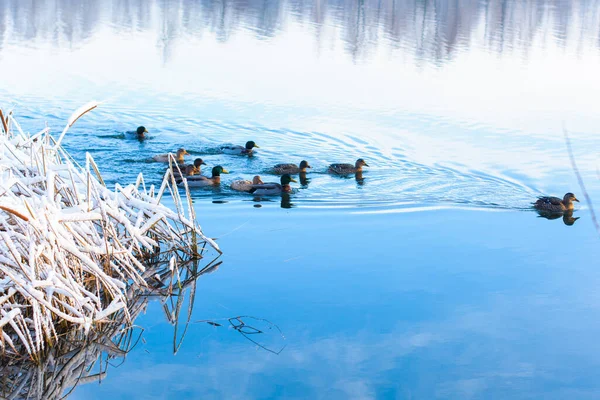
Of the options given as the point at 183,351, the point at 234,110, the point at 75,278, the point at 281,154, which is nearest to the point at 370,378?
the point at 183,351

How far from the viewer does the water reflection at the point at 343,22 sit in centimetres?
2916

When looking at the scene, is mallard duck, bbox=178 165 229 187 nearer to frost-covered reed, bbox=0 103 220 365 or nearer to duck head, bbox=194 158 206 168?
duck head, bbox=194 158 206 168

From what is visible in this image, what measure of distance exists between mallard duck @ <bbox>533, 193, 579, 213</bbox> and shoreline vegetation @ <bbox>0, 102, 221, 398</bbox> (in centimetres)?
505

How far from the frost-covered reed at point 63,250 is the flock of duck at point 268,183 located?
Result: 3.50 metres

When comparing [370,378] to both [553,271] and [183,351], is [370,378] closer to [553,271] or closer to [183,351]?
[183,351]

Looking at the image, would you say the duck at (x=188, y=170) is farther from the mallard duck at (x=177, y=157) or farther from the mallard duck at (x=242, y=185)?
the mallard duck at (x=242, y=185)

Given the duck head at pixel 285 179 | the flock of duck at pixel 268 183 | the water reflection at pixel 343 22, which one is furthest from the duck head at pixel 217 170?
the water reflection at pixel 343 22

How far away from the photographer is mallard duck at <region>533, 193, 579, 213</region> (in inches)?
446

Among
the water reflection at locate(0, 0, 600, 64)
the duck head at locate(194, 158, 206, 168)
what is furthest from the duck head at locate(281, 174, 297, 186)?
the water reflection at locate(0, 0, 600, 64)

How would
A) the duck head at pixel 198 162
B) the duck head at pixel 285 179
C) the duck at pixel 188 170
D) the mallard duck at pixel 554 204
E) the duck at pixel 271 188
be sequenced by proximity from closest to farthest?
1. the mallard duck at pixel 554 204
2. the duck at pixel 271 188
3. the duck head at pixel 285 179
4. the duck at pixel 188 170
5. the duck head at pixel 198 162

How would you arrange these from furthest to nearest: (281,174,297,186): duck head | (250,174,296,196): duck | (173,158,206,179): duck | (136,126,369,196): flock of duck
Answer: (173,158,206,179): duck, (281,174,297,186): duck head, (136,126,369,196): flock of duck, (250,174,296,196): duck

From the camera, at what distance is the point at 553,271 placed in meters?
9.12

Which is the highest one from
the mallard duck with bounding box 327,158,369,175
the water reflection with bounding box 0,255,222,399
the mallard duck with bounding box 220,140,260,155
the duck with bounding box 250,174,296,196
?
the mallard duck with bounding box 220,140,260,155

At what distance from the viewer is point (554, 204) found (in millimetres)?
11328
